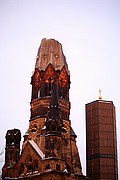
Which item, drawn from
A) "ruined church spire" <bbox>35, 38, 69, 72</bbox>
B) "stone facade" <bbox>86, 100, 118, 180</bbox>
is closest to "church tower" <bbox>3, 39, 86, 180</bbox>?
"ruined church spire" <bbox>35, 38, 69, 72</bbox>

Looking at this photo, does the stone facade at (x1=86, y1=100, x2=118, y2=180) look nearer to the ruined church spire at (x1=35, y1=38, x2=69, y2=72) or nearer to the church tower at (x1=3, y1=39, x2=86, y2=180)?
the church tower at (x1=3, y1=39, x2=86, y2=180)

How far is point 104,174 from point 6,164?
16053mm

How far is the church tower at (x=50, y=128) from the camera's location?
171 ft

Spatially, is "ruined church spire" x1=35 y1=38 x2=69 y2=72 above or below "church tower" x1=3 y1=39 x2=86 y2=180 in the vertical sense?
above

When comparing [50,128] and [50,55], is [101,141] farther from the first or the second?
[50,55]

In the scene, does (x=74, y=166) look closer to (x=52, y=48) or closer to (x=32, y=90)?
(x=32, y=90)

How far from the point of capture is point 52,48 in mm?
67812

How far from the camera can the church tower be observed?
171 feet

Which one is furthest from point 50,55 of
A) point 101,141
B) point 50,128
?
point 50,128

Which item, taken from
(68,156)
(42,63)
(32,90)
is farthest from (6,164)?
(42,63)

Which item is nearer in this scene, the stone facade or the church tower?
the church tower

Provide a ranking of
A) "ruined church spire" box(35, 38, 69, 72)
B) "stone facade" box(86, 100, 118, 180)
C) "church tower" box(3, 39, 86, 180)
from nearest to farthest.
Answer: "church tower" box(3, 39, 86, 180), "stone facade" box(86, 100, 118, 180), "ruined church spire" box(35, 38, 69, 72)

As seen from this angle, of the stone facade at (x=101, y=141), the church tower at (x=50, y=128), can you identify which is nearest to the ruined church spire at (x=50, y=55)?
the church tower at (x=50, y=128)

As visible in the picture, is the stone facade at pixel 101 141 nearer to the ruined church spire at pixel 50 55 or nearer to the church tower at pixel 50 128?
the church tower at pixel 50 128
